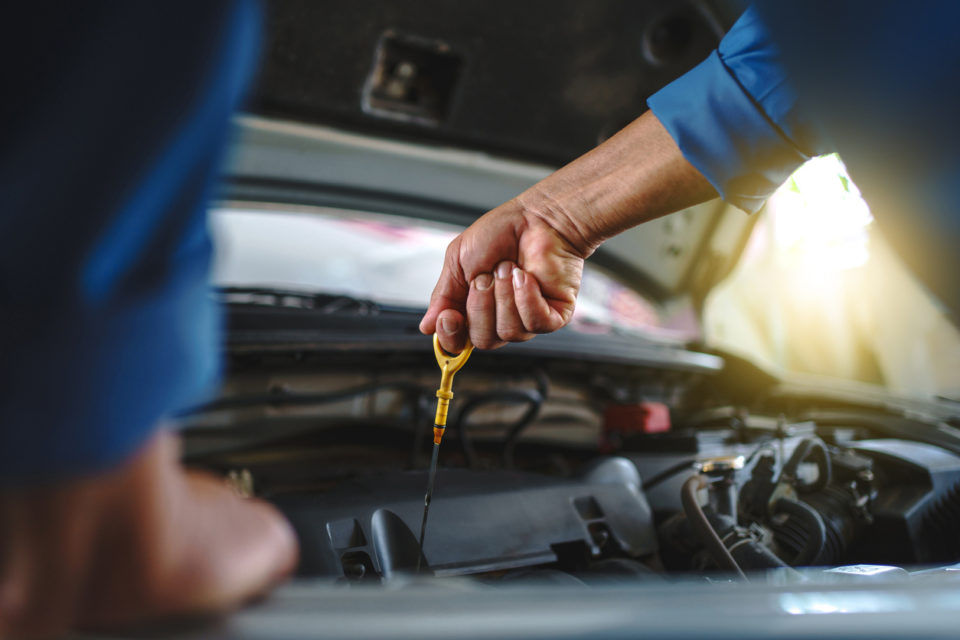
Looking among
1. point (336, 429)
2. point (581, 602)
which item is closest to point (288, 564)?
point (581, 602)

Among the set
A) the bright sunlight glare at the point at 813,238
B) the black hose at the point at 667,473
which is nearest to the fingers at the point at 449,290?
the black hose at the point at 667,473

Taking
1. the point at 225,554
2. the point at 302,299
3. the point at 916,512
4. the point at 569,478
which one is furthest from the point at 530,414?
the point at 225,554

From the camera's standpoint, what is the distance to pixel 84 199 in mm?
263

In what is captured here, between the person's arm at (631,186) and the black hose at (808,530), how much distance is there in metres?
0.44

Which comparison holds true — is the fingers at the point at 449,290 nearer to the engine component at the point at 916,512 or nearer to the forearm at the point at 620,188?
the forearm at the point at 620,188

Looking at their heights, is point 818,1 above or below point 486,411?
above

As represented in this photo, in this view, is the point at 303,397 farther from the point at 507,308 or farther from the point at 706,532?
the point at 706,532

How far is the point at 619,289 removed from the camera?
2.04 meters

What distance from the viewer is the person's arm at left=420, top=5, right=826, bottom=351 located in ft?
2.60

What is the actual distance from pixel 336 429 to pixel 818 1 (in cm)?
113

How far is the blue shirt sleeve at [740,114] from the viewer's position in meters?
0.77

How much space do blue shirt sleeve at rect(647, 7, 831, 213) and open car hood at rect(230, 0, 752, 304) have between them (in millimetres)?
536

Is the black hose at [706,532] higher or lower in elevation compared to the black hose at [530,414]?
lower

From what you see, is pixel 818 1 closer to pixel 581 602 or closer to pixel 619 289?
pixel 581 602
